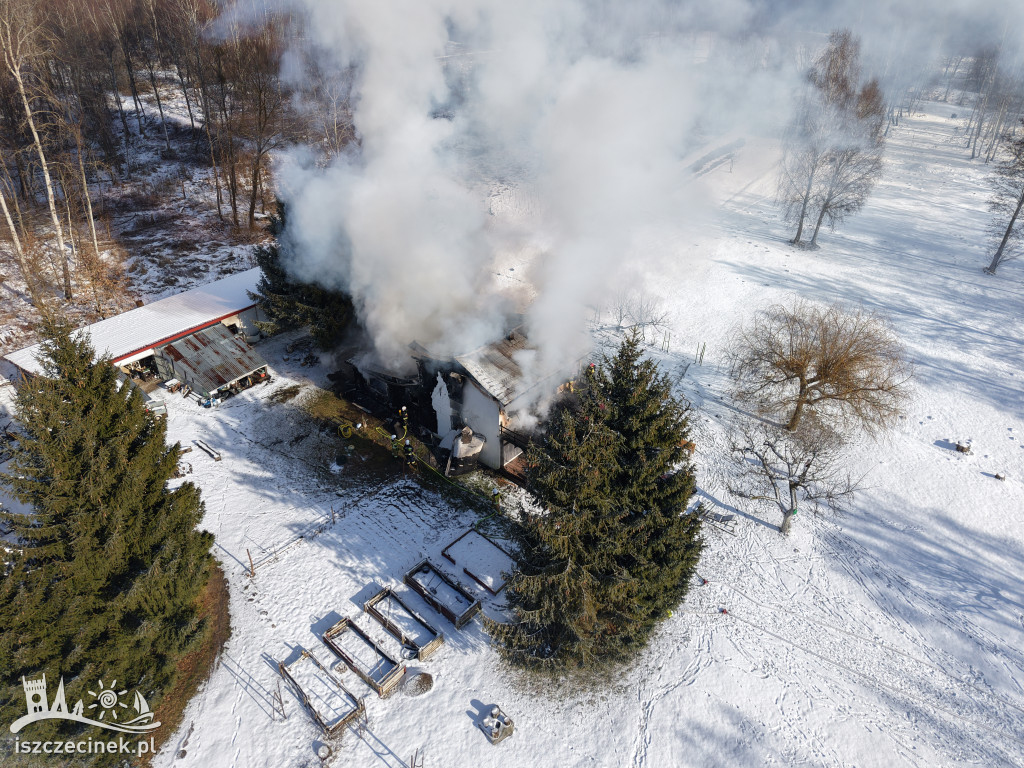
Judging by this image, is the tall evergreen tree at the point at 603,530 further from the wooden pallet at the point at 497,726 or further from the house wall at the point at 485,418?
the house wall at the point at 485,418

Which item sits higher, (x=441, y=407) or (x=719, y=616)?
(x=441, y=407)

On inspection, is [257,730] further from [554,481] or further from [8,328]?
[8,328]

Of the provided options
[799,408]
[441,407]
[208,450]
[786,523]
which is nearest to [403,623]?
[441,407]

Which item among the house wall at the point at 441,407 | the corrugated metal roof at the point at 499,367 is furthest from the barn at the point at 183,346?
the corrugated metal roof at the point at 499,367

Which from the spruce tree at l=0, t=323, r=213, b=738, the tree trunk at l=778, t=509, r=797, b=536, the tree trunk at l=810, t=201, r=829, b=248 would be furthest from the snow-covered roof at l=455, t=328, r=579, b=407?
the tree trunk at l=810, t=201, r=829, b=248

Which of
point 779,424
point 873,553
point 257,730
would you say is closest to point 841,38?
point 779,424

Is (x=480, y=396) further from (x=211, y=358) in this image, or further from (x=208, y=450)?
(x=211, y=358)
